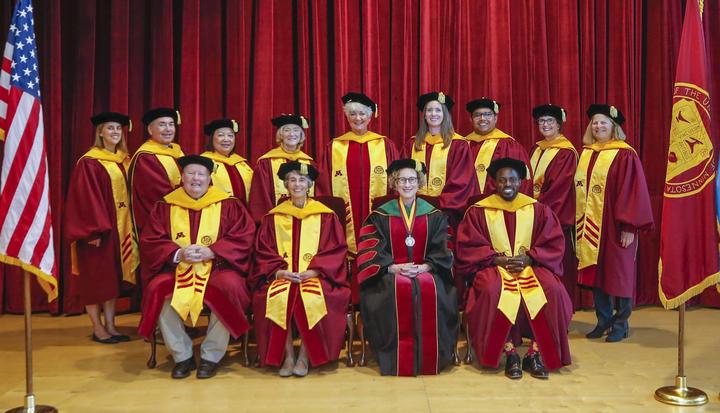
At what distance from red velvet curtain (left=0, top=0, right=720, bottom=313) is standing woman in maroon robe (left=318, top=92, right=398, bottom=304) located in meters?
1.10

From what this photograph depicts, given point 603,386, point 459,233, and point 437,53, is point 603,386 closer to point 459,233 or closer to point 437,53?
point 459,233

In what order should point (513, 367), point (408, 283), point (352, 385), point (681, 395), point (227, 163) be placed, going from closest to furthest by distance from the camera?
point (681, 395) < point (352, 385) < point (513, 367) < point (408, 283) < point (227, 163)

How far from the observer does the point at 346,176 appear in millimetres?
5867

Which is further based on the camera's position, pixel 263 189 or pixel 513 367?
pixel 263 189

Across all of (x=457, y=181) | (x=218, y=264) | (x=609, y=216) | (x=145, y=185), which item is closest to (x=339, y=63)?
(x=457, y=181)

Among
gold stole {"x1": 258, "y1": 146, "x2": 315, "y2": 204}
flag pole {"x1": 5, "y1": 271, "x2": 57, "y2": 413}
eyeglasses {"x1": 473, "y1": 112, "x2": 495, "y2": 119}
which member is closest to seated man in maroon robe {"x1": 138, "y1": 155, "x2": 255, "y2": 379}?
gold stole {"x1": 258, "y1": 146, "x2": 315, "y2": 204}

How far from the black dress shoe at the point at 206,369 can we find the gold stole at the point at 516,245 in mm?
2009

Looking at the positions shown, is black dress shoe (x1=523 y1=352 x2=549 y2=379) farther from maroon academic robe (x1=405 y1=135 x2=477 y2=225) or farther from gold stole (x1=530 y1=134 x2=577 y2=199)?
gold stole (x1=530 y1=134 x2=577 y2=199)

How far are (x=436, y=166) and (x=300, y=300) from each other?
5.77 ft

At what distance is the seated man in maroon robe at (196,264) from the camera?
4754 millimetres

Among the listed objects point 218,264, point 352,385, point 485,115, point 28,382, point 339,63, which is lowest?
point 352,385

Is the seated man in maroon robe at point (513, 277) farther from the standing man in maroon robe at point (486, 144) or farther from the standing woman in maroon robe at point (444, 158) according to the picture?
the standing man in maroon robe at point (486, 144)

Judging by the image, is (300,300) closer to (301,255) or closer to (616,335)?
(301,255)

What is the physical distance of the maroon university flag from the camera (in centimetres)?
421
